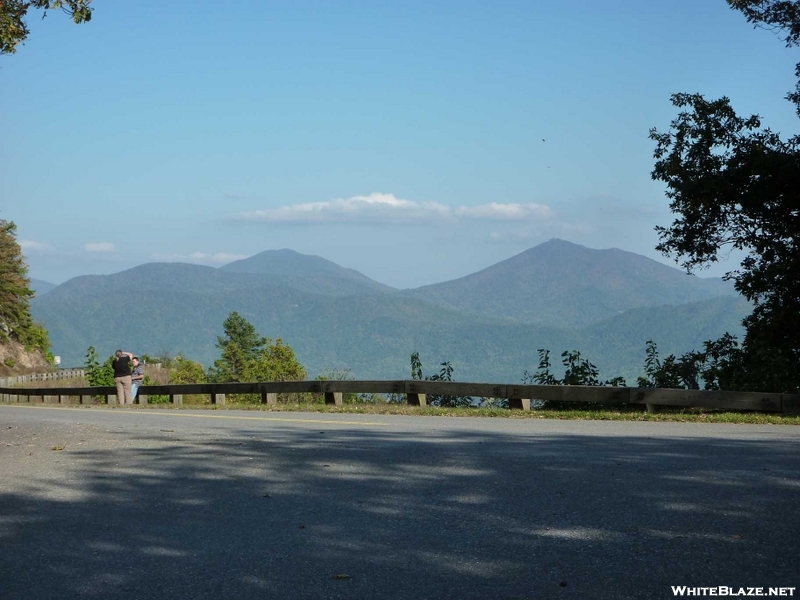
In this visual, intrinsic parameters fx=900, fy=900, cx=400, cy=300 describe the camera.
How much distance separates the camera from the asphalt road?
17.1 feet

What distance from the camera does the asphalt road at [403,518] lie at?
521 centimetres

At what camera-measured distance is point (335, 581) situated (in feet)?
17.1

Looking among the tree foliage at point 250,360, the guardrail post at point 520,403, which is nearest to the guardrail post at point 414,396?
the guardrail post at point 520,403

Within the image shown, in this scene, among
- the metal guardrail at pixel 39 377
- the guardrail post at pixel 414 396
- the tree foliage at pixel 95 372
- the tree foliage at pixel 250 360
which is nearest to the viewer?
the guardrail post at pixel 414 396

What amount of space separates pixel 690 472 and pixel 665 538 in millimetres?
2427

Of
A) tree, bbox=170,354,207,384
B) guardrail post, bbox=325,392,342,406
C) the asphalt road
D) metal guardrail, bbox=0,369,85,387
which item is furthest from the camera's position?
tree, bbox=170,354,207,384

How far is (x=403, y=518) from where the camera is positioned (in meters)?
6.68

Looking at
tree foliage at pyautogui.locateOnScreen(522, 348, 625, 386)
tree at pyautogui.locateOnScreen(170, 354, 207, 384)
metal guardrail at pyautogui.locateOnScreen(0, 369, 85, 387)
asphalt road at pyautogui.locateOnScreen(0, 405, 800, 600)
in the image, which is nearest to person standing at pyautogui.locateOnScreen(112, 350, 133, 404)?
tree foliage at pyautogui.locateOnScreen(522, 348, 625, 386)

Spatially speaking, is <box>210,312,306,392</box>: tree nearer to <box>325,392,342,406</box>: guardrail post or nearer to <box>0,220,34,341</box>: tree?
<box>0,220,34,341</box>: tree

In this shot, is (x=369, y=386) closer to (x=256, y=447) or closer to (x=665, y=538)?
(x=256, y=447)

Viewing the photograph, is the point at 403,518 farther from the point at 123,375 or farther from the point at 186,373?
the point at 186,373

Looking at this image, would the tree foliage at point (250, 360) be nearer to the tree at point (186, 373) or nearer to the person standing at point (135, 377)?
the tree at point (186, 373)

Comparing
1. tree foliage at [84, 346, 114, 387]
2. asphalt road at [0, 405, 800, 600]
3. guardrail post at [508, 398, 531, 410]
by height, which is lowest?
asphalt road at [0, 405, 800, 600]

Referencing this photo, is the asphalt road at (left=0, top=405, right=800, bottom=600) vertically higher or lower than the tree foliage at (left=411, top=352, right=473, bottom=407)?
lower
